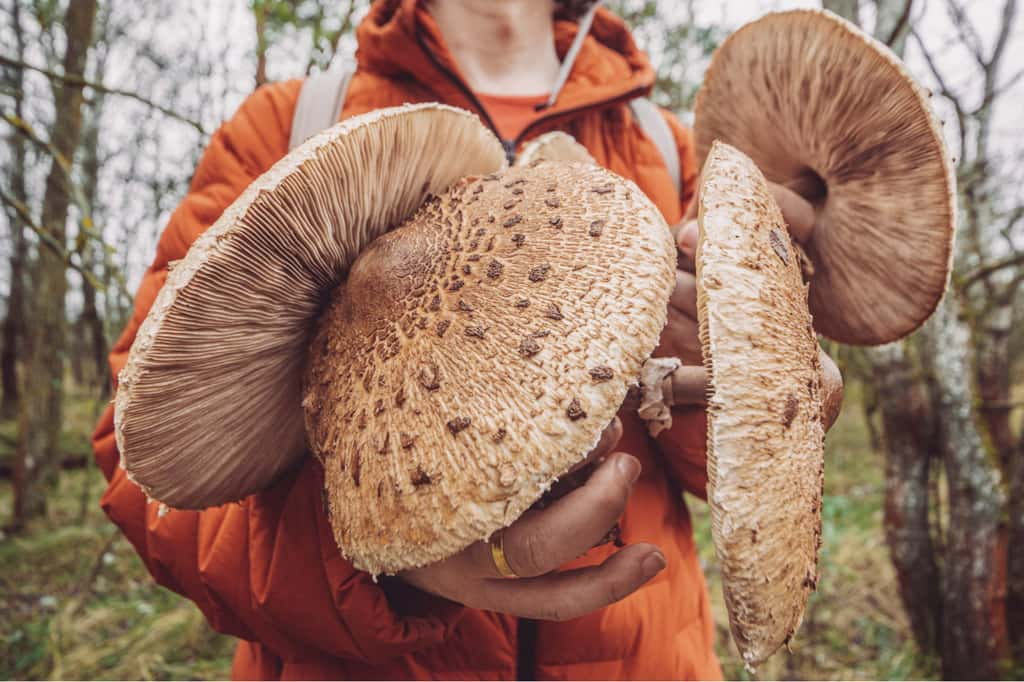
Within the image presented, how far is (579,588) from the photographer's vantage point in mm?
1051

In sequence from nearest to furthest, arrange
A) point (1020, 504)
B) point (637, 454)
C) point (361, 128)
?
point (361, 128) → point (637, 454) → point (1020, 504)

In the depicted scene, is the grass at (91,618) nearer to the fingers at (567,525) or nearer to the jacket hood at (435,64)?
the jacket hood at (435,64)

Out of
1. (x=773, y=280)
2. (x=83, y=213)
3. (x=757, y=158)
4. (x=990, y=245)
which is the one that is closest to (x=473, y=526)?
(x=773, y=280)

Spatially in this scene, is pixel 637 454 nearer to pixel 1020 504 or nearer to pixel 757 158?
pixel 757 158

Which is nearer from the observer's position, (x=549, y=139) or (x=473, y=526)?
(x=473, y=526)

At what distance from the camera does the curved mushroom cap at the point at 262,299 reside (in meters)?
0.96

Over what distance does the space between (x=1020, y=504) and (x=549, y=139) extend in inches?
131

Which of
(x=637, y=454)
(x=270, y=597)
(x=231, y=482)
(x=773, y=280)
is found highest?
(x=773, y=280)

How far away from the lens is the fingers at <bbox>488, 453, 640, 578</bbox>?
97cm

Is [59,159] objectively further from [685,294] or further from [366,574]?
[685,294]

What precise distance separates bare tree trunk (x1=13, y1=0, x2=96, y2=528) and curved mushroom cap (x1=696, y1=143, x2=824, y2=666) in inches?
239

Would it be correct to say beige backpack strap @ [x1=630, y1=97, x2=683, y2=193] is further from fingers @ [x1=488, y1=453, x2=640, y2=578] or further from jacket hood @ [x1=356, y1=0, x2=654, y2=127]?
fingers @ [x1=488, y1=453, x2=640, y2=578]

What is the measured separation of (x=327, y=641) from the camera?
4.40 ft

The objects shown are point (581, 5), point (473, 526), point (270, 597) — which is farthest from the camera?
point (581, 5)
